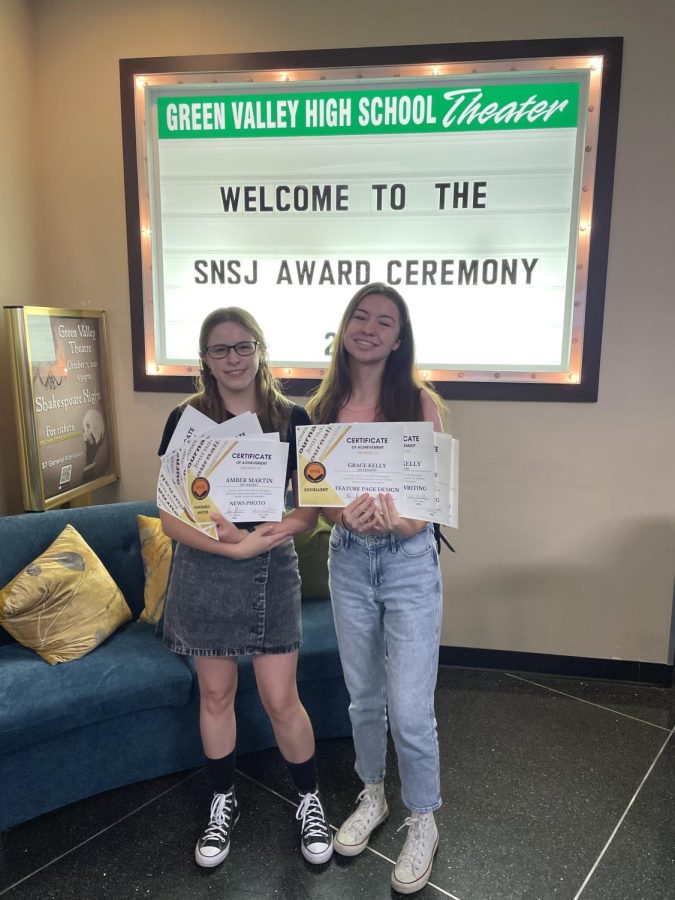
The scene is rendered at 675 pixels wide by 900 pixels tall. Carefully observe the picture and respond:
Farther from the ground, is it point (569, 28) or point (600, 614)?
point (569, 28)

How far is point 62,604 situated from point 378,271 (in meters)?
1.78

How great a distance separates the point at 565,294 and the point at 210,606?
6.28 ft

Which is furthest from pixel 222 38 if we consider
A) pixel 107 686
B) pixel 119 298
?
pixel 107 686

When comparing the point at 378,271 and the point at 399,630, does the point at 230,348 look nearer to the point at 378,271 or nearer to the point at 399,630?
the point at 399,630

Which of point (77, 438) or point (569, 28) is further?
point (77, 438)

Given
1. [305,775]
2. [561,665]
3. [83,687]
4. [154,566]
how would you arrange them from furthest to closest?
1. [561,665]
2. [154,566]
3. [83,687]
4. [305,775]

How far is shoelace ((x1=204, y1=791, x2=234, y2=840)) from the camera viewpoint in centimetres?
186

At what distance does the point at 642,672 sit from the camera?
9.34 ft

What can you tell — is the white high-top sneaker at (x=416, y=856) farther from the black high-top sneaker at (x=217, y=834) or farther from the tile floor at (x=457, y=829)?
the black high-top sneaker at (x=217, y=834)

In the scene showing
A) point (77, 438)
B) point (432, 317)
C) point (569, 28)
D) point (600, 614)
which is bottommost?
point (600, 614)

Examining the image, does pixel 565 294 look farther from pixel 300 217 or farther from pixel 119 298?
pixel 119 298

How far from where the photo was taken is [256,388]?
174 centimetres

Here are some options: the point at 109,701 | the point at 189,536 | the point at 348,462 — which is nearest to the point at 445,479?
the point at 348,462

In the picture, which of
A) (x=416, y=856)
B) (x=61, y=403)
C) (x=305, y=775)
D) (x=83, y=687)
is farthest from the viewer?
(x=61, y=403)
